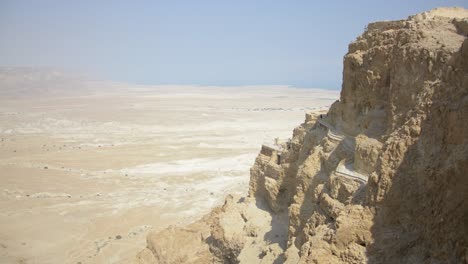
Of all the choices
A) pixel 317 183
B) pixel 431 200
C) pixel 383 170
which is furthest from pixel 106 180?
pixel 431 200

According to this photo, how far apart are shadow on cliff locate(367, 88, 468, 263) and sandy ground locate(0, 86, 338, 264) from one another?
1357 cm

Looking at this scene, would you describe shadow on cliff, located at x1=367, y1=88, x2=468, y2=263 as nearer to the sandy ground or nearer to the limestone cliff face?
the limestone cliff face

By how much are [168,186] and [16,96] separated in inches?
4032

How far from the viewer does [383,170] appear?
23.0 feet

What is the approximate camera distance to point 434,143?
6602mm

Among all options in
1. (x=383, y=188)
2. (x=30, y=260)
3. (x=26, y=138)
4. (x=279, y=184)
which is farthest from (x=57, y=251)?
(x=26, y=138)

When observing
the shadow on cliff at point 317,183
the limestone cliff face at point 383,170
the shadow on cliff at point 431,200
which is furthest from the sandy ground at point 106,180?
the shadow on cliff at point 431,200

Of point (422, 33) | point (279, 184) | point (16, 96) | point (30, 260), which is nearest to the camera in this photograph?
point (422, 33)

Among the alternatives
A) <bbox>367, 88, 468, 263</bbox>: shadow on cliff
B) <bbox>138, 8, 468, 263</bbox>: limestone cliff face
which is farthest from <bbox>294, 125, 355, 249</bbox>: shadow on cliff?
<bbox>367, 88, 468, 263</bbox>: shadow on cliff

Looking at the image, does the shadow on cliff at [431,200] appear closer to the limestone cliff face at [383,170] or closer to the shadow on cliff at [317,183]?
the limestone cliff face at [383,170]

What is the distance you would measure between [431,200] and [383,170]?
1.01 m

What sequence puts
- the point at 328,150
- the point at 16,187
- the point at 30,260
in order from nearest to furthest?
the point at 328,150, the point at 30,260, the point at 16,187

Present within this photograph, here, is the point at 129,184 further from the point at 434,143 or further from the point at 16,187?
the point at 434,143

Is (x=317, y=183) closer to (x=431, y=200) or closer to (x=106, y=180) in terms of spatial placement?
(x=431, y=200)
